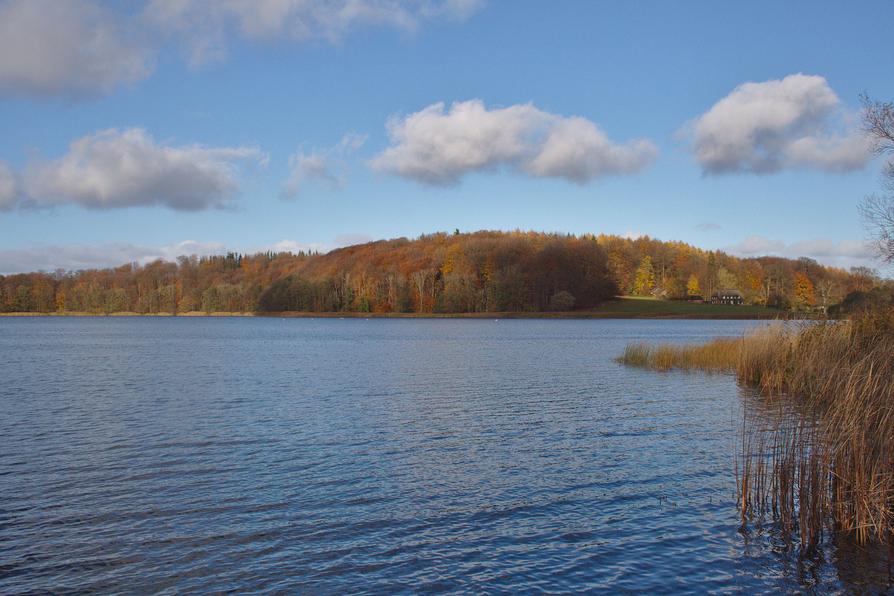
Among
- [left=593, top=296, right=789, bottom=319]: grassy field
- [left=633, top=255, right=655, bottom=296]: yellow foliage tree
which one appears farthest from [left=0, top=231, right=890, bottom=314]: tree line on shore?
[left=593, top=296, right=789, bottom=319]: grassy field

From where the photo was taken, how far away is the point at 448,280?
130 m

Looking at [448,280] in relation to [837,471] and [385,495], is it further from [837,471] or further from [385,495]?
[837,471]

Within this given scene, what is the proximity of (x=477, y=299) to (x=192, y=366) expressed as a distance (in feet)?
314

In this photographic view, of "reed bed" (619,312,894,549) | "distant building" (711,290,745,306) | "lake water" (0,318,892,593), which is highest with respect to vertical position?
"distant building" (711,290,745,306)

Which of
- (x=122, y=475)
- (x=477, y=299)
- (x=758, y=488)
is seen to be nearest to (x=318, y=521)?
(x=122, y=475)

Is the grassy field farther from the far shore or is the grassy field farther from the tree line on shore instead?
the tree line on shore

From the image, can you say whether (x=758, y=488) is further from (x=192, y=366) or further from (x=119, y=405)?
(x=192, y=366)

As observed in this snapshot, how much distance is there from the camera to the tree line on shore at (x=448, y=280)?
421 feet

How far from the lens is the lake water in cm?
838

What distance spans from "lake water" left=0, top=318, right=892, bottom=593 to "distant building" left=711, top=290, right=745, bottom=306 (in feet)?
406

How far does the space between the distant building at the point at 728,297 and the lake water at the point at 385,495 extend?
123889mm

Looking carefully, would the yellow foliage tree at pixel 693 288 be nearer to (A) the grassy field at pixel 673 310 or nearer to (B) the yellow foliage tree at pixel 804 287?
(A) the grassy field at pixel 673 310

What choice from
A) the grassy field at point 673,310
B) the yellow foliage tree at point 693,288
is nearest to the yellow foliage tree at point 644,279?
the yellow foliage tree at point 693,288

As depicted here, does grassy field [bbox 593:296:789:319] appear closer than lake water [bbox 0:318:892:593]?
No
